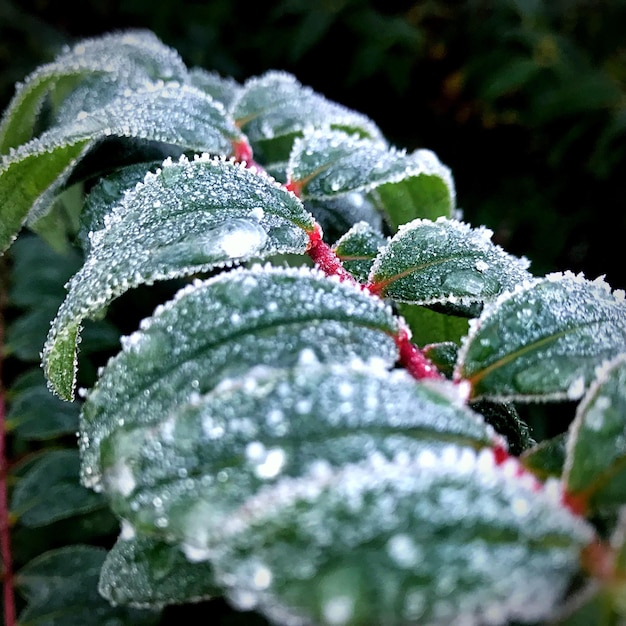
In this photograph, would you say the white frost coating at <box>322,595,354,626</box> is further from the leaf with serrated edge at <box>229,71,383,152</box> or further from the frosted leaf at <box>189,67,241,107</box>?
the frosted leaf at <box>189,67,241,107</box>

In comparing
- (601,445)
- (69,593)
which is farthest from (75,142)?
(69,593)

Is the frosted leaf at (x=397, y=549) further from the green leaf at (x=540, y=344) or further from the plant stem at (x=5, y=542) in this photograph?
the plant stem at (x=5, y=542)

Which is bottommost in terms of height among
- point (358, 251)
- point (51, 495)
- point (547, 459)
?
point (51, 495)

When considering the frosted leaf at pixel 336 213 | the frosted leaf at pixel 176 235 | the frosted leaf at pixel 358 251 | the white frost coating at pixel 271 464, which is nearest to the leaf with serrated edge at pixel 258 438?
the white frost coating at pixel 271 464

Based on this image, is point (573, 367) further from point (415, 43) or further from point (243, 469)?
point (415, 43)

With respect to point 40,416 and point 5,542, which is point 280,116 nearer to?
point 40,416

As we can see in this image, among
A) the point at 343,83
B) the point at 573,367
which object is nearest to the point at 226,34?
the point at 343,83

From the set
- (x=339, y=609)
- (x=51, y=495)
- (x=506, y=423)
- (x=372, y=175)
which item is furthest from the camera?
(x=51, y=495)
